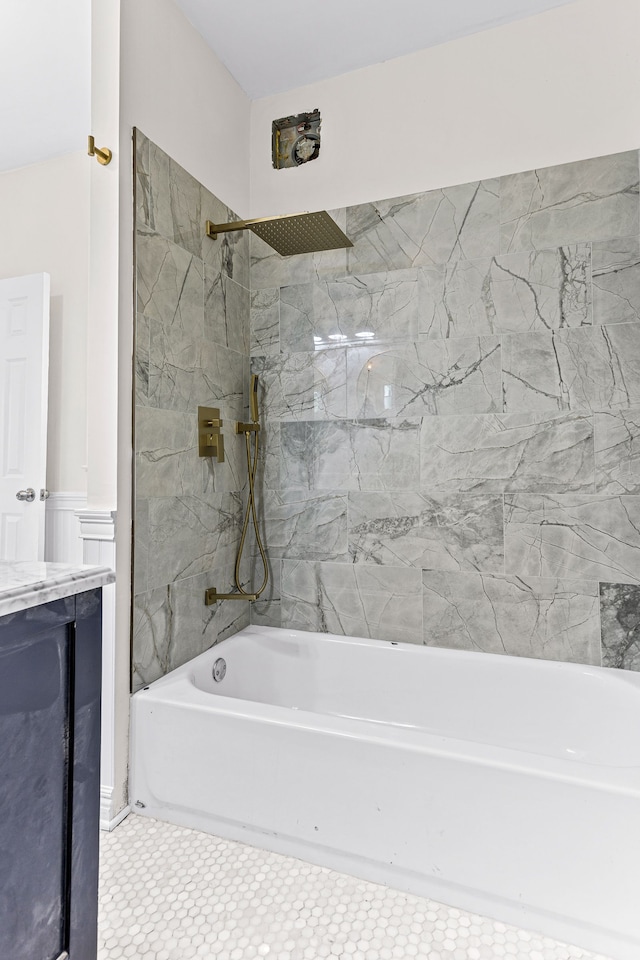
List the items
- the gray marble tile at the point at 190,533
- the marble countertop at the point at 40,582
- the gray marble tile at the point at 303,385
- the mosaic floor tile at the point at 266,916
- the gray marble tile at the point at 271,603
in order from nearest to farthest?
the marble countertop at the point at 40,582, the mosaic floor tile at the point at 266,916, the gray marble tile at the point at 190,533, the gray marble tile at the point at 303,385, the gray marble tile at the point at 271,603

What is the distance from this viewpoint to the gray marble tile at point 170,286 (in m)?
1.80

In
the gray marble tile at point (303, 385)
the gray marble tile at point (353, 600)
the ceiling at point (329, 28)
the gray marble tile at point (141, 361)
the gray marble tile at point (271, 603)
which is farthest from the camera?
the gray marble tile at point (271, 603)

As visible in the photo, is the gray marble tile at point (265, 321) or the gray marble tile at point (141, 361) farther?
the gray marble tile at point (265, 321)

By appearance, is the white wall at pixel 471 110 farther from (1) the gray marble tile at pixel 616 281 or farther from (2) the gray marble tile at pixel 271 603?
(2) the gray marble tile at pixel 271 603

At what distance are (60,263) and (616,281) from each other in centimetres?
251

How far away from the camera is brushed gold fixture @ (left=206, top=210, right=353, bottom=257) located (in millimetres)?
1999

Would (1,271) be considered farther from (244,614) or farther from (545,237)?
(545,237)

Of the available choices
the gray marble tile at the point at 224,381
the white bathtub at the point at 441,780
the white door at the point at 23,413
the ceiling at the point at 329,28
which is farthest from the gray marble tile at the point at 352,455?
the ceiling at the point at 329,28

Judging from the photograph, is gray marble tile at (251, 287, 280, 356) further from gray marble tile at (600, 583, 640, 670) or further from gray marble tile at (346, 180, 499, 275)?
gray marble tile at (600, 583, 640, 670)

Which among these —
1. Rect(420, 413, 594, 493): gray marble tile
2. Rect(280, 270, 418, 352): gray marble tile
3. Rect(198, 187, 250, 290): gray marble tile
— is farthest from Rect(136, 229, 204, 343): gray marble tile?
Rect(420, 413, 594, 493): gray marble tile

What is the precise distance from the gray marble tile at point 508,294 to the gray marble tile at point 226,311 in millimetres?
777

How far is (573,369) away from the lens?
1.97 meters

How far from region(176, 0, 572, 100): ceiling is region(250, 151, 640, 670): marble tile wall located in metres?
0.58

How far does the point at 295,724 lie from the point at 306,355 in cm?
147
